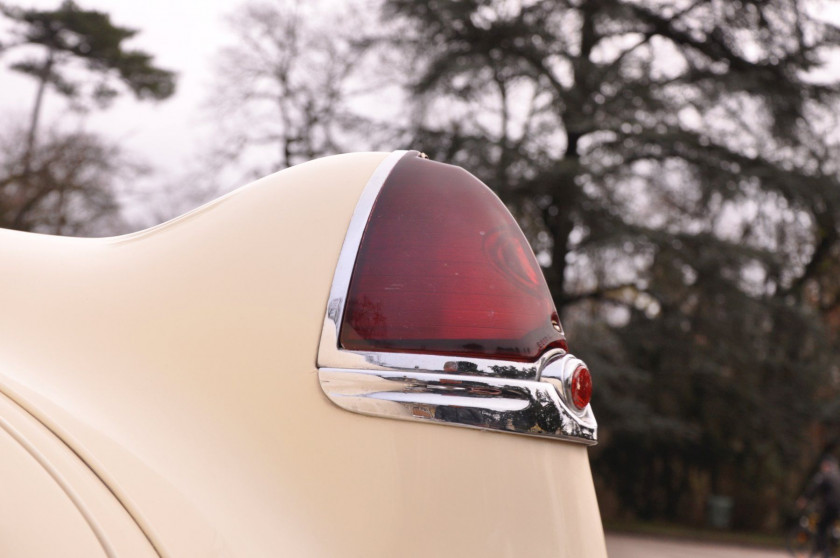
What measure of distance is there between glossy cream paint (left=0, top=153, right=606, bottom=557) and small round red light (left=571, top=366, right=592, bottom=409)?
55mm

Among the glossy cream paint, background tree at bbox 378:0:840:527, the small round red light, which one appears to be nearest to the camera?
the glossy cream paint

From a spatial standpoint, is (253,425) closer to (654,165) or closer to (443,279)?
(443,279)

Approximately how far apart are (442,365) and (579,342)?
48.7 ft

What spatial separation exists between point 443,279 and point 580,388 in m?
0.22

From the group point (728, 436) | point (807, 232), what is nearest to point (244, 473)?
point (807, 232)

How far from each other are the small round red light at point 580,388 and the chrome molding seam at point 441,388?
2 cm

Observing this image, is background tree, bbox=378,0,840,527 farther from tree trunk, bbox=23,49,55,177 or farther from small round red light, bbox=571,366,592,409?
small round red light, bbox=571,366,592,409

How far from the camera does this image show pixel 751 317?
14906 millimetres

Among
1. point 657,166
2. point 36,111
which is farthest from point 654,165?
point 36,111

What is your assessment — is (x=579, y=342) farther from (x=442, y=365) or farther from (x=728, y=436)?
(x=442, y=365)

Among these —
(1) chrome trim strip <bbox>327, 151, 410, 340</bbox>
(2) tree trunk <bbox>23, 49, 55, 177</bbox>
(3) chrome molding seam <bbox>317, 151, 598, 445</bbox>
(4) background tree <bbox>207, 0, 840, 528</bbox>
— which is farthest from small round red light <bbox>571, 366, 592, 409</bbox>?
(2) tree trunk <bbox>23, 49, 55, 177</bbox>

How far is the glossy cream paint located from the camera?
873mm

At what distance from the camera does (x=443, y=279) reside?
0.97m

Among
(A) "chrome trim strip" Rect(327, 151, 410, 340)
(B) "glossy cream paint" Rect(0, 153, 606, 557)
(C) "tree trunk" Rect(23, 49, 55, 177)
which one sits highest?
(C) "tree trunk" Rect(23, 49, 55, 177)
